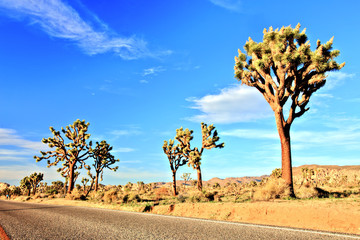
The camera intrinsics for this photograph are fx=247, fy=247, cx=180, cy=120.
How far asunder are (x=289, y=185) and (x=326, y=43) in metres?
7.70

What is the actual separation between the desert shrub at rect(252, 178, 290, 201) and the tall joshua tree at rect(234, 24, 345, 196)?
0.98 m

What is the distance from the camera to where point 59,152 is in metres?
30.3

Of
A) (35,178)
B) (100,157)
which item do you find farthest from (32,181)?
(100,157)

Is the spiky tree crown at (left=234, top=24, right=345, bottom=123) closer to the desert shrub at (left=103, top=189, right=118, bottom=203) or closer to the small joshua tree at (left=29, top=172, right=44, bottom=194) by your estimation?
the desert shrub at (left=103, top=189, right=118, bottom=203)

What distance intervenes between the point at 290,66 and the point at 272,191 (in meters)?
6.33

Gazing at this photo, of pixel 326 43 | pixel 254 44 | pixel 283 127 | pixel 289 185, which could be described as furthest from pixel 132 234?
pixel 326 43

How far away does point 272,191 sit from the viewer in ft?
36.2

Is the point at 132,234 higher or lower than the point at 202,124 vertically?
lower

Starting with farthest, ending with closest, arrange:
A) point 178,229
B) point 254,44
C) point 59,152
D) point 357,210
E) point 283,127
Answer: point 59,152 → point 254,44 → point 283,127 → point 357,210 → point 178,229

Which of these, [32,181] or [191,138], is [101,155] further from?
[32,181]

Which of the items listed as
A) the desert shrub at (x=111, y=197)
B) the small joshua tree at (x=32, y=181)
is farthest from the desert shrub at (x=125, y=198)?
the small joshua tree at (x=32, y=181)

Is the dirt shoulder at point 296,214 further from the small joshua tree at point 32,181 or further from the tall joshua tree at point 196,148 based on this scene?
the small joshua tree at point 32,181

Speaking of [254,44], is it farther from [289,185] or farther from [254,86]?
[289,185]

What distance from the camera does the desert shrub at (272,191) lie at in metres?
10.9
